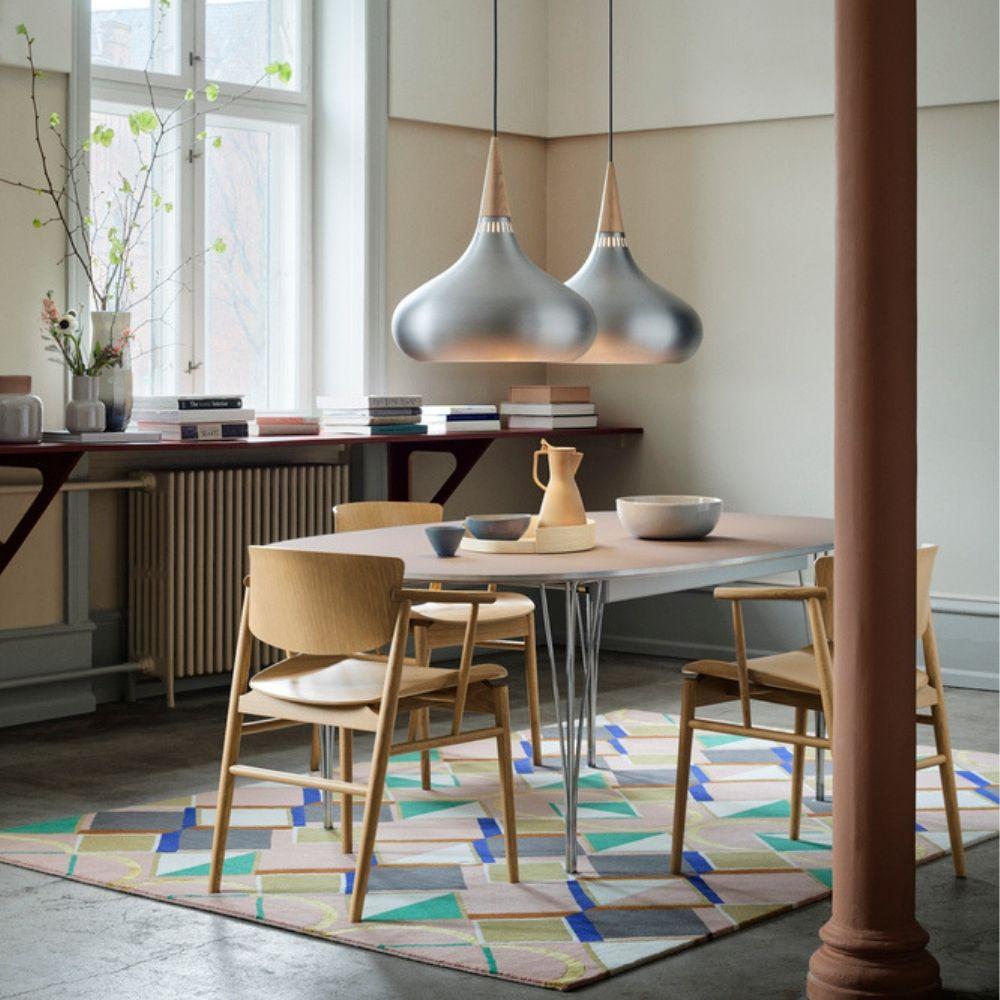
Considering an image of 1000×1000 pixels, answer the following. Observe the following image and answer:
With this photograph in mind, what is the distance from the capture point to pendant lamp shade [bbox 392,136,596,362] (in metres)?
4.02

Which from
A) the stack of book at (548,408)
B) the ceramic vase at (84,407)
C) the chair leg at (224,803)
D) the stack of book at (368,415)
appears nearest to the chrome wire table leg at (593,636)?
the chair leg at (224,803)

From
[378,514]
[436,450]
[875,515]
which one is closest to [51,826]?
[378,514]

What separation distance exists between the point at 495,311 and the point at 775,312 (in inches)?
131

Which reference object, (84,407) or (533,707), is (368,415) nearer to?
(84,407)

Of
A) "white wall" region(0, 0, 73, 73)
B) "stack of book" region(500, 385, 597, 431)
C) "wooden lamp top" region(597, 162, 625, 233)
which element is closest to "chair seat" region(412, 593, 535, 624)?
"wooden lamp top" region(597, 162, 625, 233)

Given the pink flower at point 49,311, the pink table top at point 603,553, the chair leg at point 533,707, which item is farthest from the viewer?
the pink flower at point 49,311

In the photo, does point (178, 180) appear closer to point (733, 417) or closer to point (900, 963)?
point (733, 417)

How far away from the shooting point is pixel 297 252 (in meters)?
6.99

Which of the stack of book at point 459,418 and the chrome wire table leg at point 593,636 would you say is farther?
the stack of book at point 459,418

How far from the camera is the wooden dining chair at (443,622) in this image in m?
4.89

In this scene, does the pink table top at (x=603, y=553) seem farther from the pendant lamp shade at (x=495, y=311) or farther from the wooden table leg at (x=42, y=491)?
the wooden table leg at (x=42, y=491)

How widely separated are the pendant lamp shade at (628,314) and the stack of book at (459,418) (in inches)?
89.2

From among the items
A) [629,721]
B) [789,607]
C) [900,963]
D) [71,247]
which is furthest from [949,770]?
[71,247]

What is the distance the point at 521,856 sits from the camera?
4.26m
